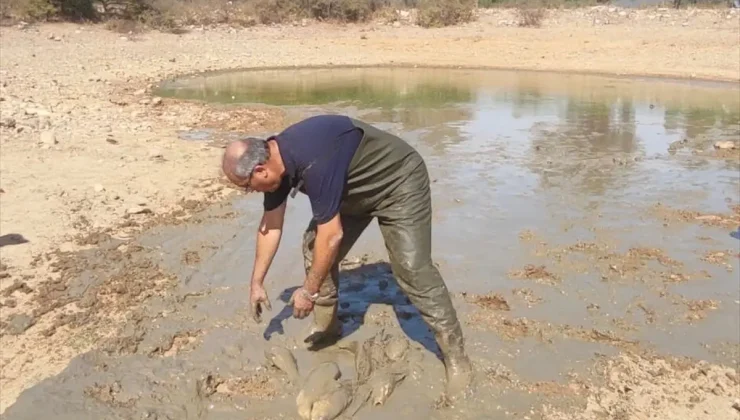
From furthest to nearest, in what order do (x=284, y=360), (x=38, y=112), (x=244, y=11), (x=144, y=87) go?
1. (x=244, y=11)
2. (x=144, y=87)
3. (x=38, y=112)
4. (x=284, y=360)

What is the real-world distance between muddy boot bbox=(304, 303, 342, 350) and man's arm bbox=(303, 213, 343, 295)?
2.72 feet

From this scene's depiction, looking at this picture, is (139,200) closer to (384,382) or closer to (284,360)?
(284,360)

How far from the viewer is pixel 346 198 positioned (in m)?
3.96

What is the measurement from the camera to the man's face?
3492mm

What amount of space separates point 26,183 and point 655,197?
674 cm

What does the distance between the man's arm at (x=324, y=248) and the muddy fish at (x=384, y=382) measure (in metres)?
0.76

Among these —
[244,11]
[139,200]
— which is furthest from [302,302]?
[244,11]

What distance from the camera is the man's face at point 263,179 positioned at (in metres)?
3.49

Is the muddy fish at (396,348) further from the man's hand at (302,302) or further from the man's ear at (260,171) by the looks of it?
the man's ear at (260,171)

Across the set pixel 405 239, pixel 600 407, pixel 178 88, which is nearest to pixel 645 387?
pixel 600 407

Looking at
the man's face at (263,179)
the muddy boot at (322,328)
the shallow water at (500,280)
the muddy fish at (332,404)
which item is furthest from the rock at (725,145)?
the man's face at (263,179)

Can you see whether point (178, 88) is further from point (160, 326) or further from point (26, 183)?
point (160, 326)

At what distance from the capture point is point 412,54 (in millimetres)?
24734

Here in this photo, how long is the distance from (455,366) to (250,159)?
1.69 m
